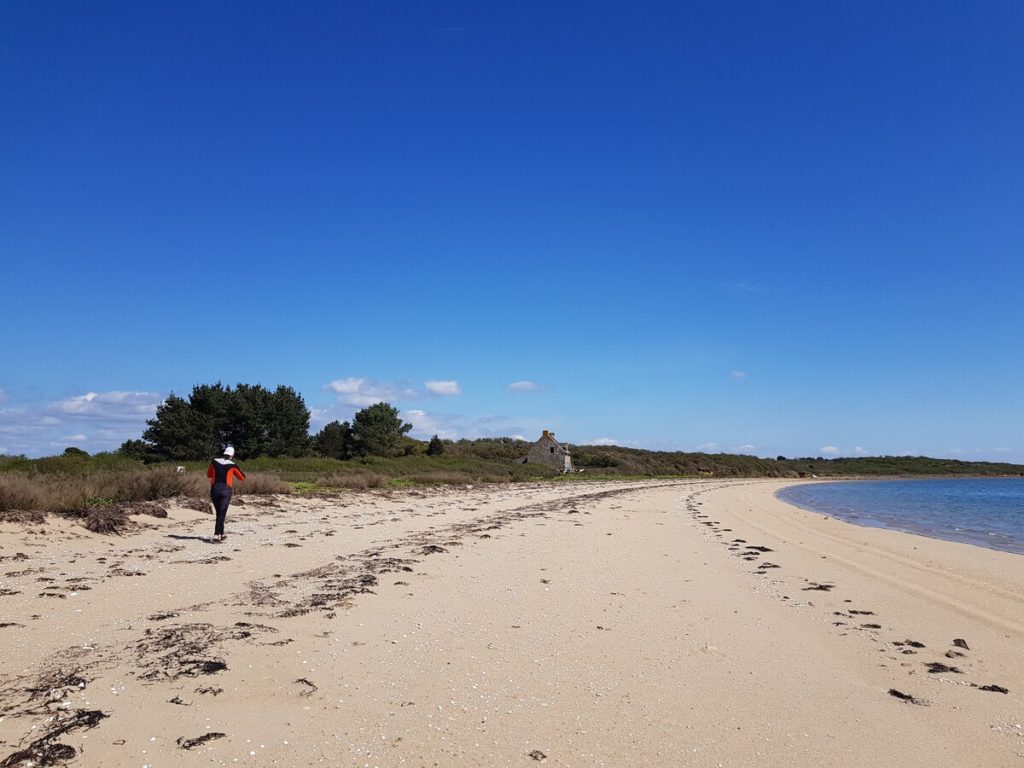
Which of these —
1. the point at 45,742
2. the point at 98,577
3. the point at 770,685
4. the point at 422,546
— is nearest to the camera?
the point at 45,742

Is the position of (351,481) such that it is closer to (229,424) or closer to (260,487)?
(260,487)

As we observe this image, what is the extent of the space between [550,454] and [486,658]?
188ft

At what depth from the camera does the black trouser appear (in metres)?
10.8

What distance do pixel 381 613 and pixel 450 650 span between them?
134cm

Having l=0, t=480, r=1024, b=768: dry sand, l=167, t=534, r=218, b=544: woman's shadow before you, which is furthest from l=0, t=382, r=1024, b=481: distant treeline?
l=0, t=480, r=1024, b=768: dry sand

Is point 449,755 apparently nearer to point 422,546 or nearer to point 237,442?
point 422,546

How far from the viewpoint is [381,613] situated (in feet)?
20.4

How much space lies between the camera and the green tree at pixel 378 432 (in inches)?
2016

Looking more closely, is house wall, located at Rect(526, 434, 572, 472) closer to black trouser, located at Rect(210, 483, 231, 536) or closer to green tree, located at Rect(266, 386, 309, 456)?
green tree, located at Rect(266, 386, 309, 456)

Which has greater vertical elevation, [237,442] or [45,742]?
[237,442]

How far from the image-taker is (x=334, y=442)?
51156mm

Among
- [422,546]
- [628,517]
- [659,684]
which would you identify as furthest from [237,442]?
[659,684]

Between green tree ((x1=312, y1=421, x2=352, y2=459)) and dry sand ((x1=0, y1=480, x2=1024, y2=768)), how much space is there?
40.9m

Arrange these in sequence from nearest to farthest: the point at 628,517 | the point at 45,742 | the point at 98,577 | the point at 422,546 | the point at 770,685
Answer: the point at 45,742, the point at 770,685, the point at 98,577, the point at 422,546, the point at 628,517
